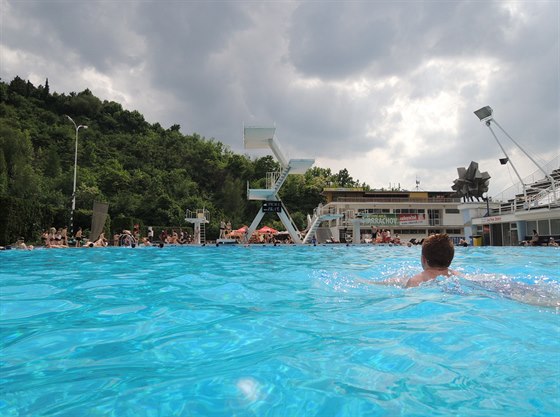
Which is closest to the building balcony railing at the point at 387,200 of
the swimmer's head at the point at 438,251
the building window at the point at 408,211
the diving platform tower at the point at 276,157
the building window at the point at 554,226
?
the building window at the point at 408,211

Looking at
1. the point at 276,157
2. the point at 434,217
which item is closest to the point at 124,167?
the point at 276,157

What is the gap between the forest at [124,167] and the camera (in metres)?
44.6

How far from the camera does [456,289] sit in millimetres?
4277

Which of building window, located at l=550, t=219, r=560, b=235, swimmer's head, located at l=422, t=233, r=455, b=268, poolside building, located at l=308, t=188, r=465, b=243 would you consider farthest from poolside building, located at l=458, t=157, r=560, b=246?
swimmer's head, located at l=422, t=233, r=455, b=268

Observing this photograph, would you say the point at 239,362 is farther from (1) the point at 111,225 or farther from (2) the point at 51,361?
(1) the point at 111,225

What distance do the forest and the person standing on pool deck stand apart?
88.4 feet

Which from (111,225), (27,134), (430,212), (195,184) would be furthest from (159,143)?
(430,212)

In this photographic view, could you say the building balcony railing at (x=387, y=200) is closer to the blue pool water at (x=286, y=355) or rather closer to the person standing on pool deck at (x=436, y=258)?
the person standing on pool deck at (x=436, y=258)

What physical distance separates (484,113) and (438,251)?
35373 mm

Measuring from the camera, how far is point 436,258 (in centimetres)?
471

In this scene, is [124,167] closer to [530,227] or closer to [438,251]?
[530,227]

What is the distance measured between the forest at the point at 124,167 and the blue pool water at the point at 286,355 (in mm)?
27190

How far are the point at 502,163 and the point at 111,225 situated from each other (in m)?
32.3

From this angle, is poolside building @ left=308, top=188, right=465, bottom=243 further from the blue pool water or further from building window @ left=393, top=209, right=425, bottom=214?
the blue pool water
